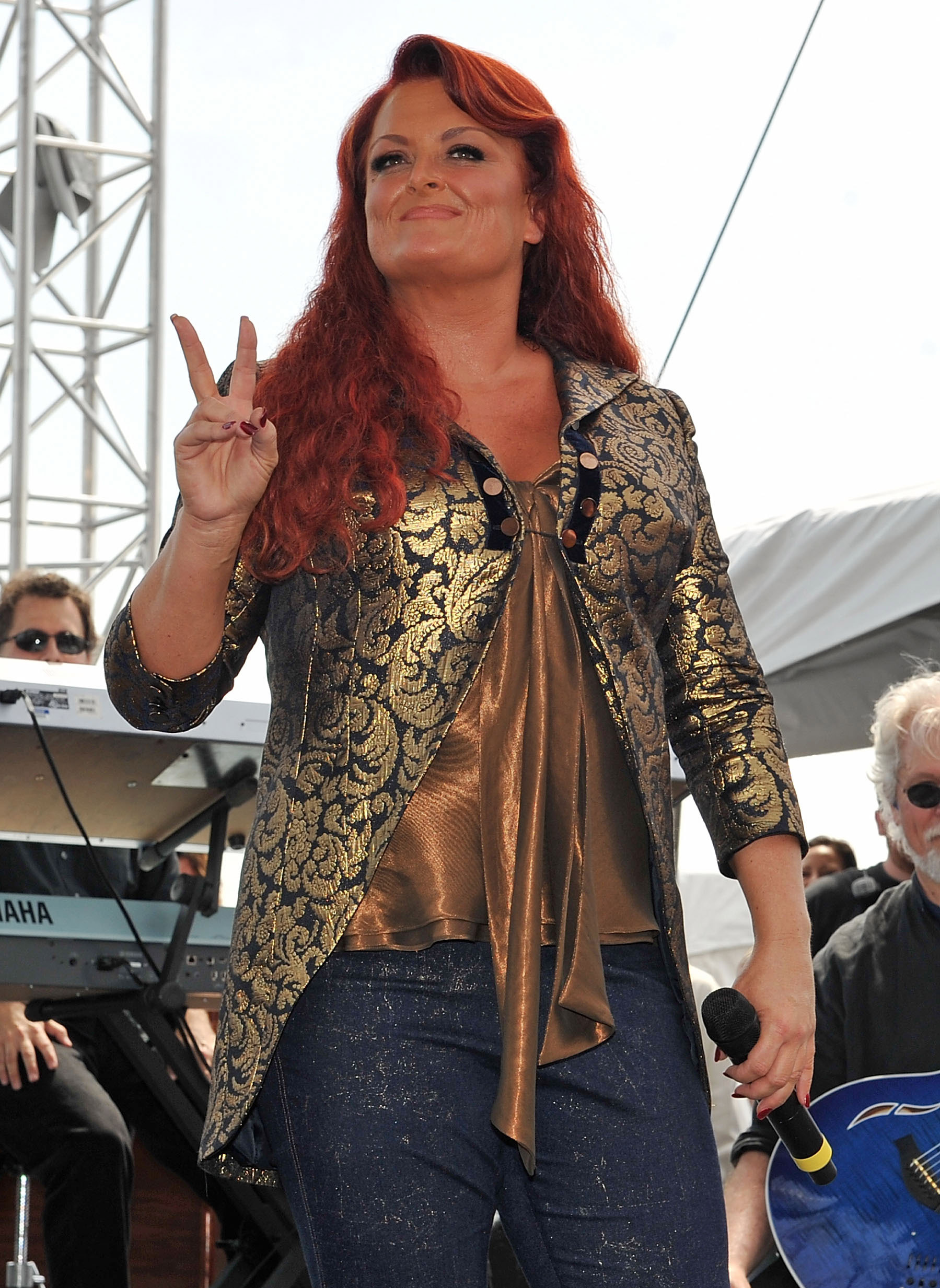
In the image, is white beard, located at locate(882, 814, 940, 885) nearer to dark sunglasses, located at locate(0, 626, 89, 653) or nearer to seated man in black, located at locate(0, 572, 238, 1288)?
seated man in black, located at locate(0, 572, 238, 1288)

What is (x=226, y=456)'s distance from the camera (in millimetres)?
1262

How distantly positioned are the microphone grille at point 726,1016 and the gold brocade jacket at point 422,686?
0.05 metres

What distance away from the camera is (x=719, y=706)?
141cm

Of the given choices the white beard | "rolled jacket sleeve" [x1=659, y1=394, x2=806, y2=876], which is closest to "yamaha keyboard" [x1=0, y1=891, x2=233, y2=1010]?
the white beard

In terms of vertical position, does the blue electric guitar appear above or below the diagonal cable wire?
below

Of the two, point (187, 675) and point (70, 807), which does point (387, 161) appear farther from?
point (70, 807)

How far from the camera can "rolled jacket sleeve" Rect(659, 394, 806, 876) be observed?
136 centimetres

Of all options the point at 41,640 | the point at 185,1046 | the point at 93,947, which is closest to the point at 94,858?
the point at 93,947

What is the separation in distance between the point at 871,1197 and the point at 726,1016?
4.83ft

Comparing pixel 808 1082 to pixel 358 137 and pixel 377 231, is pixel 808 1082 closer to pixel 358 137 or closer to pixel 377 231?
pixel 377 231

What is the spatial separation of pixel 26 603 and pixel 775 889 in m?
2.95

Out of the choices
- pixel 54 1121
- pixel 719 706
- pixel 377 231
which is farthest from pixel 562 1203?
pixel 54 1121

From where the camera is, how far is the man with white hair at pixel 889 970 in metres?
2.62

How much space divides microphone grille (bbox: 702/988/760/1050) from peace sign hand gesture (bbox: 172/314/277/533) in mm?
501
